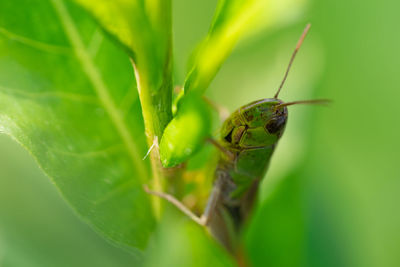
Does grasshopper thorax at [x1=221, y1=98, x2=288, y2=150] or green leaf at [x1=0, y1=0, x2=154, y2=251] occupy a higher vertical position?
green leaf at [x1=0, y1=0, x2=154, y2=251]

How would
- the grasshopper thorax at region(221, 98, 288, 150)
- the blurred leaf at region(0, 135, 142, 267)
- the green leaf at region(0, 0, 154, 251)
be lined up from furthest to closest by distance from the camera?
the grasshopper thorax at region(221, 98, 288, 150) → the blurred leaf at region(0, 135, 142, 267) → the green leaf at region(0, 0, 154, 251)

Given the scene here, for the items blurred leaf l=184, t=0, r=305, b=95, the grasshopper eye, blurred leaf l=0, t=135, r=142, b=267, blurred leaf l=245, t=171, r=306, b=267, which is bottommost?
blurred leaf l=245, t=171, r=306, b=267

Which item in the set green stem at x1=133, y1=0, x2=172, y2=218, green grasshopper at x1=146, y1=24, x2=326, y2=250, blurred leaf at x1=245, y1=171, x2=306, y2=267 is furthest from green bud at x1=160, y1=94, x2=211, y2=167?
blurred leaf at x1=245, y1=171, x2=306, y2=267

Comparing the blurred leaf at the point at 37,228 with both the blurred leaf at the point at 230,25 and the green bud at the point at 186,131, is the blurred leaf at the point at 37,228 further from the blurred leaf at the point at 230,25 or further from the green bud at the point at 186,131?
the blurred leaf at the point at 230,25

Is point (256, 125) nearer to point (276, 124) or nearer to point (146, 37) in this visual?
point (276, 124)

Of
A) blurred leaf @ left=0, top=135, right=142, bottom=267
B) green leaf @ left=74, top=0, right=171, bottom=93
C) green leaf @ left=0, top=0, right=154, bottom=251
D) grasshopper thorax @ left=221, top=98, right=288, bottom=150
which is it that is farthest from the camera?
grasshopper thorax @ left=221, top=98, right=288, bottom=150

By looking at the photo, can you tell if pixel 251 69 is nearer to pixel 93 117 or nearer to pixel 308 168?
pixel 308 168

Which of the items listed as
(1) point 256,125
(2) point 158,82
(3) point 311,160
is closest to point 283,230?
(3) point 311,160

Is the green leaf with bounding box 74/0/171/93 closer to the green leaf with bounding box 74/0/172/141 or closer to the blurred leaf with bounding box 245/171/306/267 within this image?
the green leaf with bounding box 74/0/172/141
